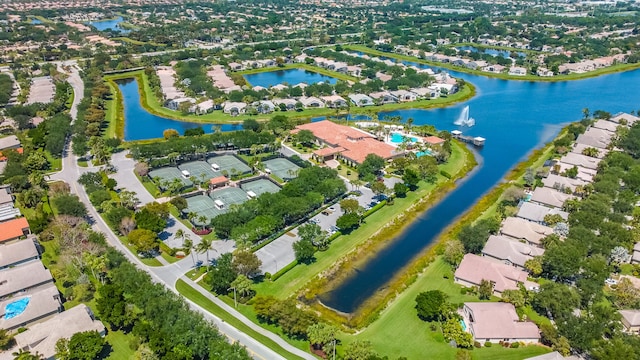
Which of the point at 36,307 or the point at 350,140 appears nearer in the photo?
the point at 36,307

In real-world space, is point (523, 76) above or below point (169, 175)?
above

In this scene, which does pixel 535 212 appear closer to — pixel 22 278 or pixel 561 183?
pixel 561 183

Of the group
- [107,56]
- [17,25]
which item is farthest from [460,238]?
[17,25]

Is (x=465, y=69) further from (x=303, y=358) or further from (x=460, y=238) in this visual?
(x=303, y=358)

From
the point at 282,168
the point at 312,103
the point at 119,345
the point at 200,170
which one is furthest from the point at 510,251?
the point at 312,103

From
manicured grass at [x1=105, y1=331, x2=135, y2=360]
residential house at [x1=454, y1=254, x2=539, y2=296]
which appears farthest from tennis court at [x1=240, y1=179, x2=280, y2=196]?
residential house at [x1=454, y1=254, x2=539, y2=296]

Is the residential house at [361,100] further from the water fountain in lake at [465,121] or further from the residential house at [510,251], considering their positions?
the residential house at [510,251]

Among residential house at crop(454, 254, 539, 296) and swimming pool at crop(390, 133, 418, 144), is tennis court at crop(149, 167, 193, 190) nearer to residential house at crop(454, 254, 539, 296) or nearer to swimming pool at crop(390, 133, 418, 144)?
swimming pool at crop(390, 133, 418, 144)
